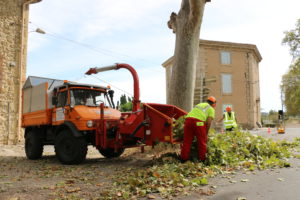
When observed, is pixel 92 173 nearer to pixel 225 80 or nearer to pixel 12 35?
pixel 12 35

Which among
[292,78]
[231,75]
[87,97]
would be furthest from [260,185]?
[292,78]

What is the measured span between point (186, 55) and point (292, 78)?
48042mm

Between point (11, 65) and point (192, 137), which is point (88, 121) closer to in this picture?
point (192, 137)

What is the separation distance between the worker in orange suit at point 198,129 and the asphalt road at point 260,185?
1018 mm

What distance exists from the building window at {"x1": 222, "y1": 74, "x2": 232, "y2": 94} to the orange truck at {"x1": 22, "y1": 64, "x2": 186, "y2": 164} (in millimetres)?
24735

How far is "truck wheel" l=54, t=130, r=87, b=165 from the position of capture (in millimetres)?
7953

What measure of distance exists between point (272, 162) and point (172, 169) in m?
2.33

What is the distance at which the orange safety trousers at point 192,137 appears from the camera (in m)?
6.65

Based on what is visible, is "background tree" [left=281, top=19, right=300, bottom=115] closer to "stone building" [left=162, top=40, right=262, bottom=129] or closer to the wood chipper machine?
"stone building" [left=162, top=40, right=262, bottom=129]

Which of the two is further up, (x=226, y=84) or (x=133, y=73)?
(x=226, y=84)

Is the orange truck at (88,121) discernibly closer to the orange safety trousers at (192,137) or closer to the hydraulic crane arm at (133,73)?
the hydraulic crane arm at (133,73)

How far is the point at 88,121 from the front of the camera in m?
7.96

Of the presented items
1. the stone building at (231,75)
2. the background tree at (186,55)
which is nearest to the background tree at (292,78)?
the stone building at (231,75)

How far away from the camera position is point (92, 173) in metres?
6.79
